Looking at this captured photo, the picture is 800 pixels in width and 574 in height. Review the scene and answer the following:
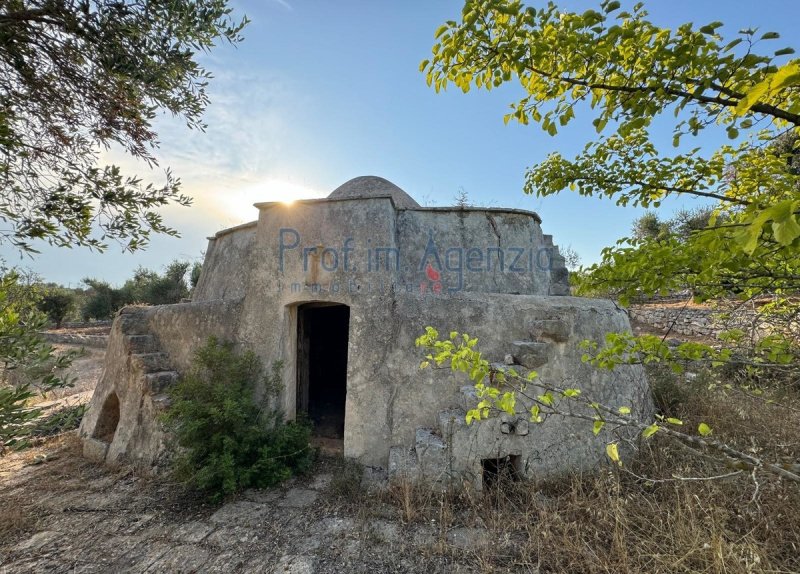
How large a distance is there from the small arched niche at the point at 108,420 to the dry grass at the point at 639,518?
5.70 m

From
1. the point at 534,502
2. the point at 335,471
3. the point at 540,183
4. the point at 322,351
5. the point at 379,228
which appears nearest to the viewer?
the point at 534,502

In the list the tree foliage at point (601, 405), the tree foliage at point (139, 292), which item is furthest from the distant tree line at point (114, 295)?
the tree foliage at point (601, 405)

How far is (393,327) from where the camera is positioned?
15.6ft

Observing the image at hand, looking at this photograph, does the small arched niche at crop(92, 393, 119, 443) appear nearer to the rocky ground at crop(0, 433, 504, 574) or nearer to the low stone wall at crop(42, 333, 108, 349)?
the rocky ground at crop(0, 433, 504, 574)

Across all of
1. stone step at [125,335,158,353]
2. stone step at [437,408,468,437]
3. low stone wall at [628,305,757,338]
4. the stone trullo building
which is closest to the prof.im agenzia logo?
the stone trullo building

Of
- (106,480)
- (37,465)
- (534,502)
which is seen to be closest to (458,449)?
(534,502)

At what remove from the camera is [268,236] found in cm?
548

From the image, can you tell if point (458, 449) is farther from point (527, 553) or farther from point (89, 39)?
point (89, 39)

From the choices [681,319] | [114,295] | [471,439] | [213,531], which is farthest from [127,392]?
[114,295]

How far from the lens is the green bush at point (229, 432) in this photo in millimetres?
4203

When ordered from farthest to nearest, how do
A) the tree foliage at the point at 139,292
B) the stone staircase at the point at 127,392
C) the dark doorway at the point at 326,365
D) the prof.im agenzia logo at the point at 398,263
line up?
the tree foliage at the point at 139,292 < the dark doorway at the point at 326,365 < the stone staircase at the point at 127,392 < the prof.im agenzia logo at the point at 398,263

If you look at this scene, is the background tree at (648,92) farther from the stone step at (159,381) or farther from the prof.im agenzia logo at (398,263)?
the stone step at (159,381)

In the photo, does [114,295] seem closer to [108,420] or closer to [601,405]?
[108,420]

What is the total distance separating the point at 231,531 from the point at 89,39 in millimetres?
5112
